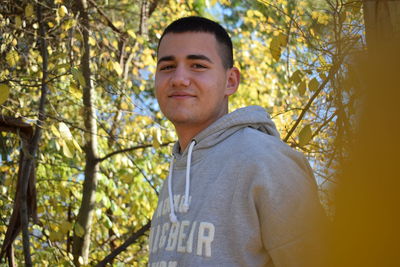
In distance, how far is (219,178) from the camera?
1602 mm

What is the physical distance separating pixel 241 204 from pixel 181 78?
1.72ft

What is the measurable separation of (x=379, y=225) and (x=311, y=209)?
2.17 feet

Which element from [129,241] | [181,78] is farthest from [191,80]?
[129,241]

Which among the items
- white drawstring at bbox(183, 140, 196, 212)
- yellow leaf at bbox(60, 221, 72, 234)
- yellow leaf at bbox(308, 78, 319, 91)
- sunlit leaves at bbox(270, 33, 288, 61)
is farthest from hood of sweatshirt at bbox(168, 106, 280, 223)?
yellow leaf at bbox(60, 221, 72, 234)

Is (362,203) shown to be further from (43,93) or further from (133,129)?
(133,129)

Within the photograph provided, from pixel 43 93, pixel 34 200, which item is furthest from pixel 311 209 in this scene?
pixel 43 93

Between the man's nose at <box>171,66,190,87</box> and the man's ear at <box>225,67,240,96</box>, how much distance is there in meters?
0.20

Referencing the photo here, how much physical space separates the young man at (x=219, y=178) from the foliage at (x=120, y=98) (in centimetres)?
13

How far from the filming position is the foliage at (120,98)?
5.94ft

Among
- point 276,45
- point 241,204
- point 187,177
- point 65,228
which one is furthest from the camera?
point 65,228

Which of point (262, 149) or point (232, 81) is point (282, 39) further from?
point (262, 149)

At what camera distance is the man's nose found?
1.87 meters

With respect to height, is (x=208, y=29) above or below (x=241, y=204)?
above

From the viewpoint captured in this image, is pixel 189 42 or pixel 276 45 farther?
pixel 276 45
